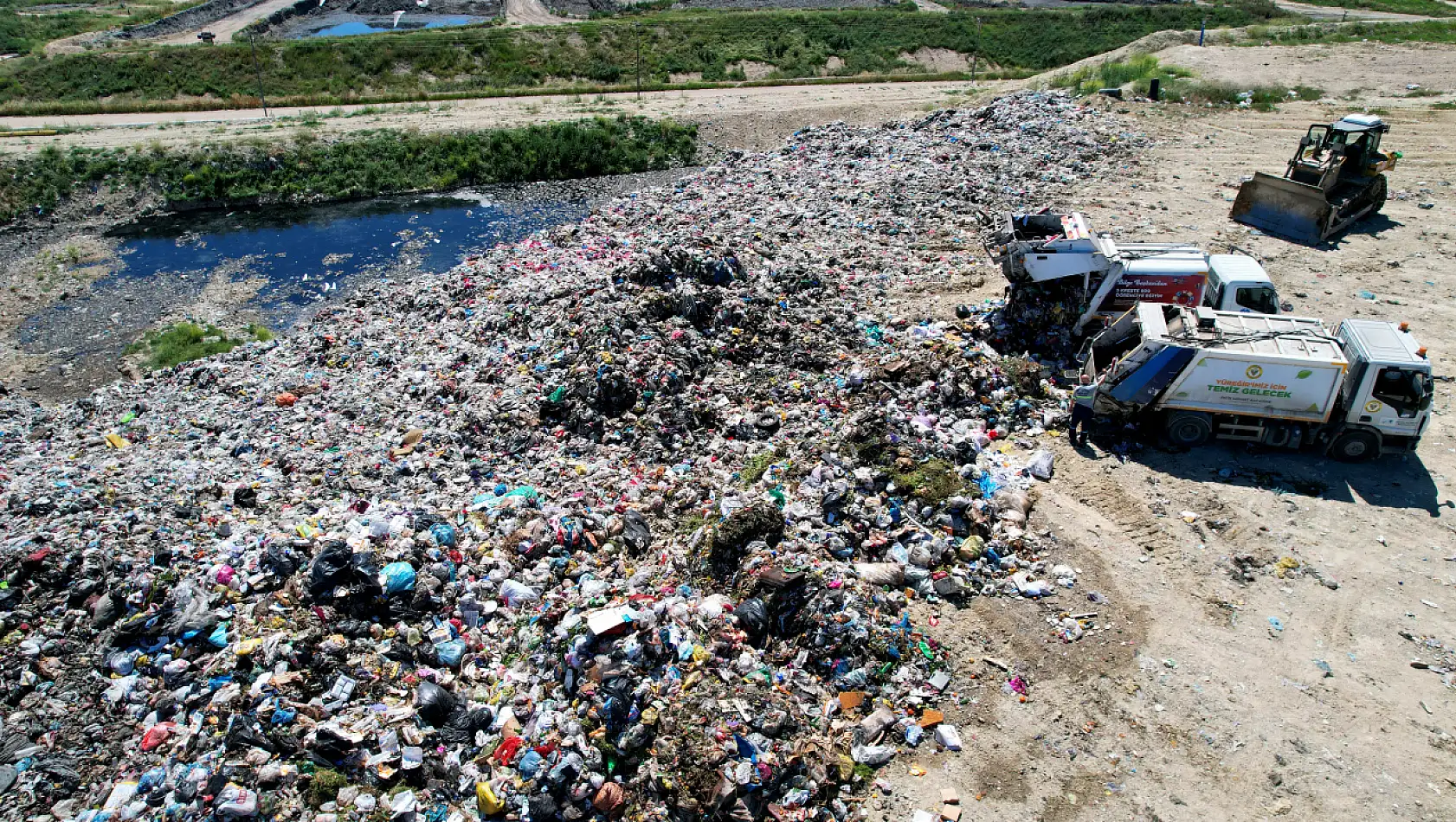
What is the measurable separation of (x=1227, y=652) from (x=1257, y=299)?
6.47 m

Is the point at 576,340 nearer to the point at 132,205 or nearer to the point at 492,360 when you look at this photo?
the point at 492,360

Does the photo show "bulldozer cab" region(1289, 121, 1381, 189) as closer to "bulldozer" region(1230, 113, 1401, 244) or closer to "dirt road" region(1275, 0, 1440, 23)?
"bulldozer" region(1230, 113, 1401, 244)

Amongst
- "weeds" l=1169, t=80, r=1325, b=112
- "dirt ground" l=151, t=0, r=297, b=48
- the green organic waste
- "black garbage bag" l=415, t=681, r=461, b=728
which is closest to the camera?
"black garbage bag" l=415, t=681, r=461, b=728

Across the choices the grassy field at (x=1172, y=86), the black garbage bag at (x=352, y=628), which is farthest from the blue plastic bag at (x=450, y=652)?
the grassy field at (x=1172, y=86)

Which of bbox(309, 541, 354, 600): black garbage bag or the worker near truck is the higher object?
the worker near truck

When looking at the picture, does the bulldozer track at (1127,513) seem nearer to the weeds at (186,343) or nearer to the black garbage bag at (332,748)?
the black garbage bag at (332,748)

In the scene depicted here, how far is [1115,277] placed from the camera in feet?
38.0

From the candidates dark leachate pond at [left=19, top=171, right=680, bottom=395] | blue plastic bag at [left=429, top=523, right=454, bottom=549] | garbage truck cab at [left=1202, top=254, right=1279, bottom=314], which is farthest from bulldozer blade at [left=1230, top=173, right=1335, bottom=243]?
blue plastic bag at [left=429, top=523, right=454, bottom=549]

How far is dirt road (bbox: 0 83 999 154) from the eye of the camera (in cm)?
2584

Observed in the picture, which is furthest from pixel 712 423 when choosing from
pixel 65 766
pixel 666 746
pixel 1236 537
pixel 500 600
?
pixel 65 766

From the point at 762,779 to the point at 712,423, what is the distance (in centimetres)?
535

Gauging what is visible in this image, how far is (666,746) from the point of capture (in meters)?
6.27

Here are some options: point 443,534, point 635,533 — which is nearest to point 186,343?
point 443,534

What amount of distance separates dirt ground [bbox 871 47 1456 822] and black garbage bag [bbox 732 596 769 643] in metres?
1.67
